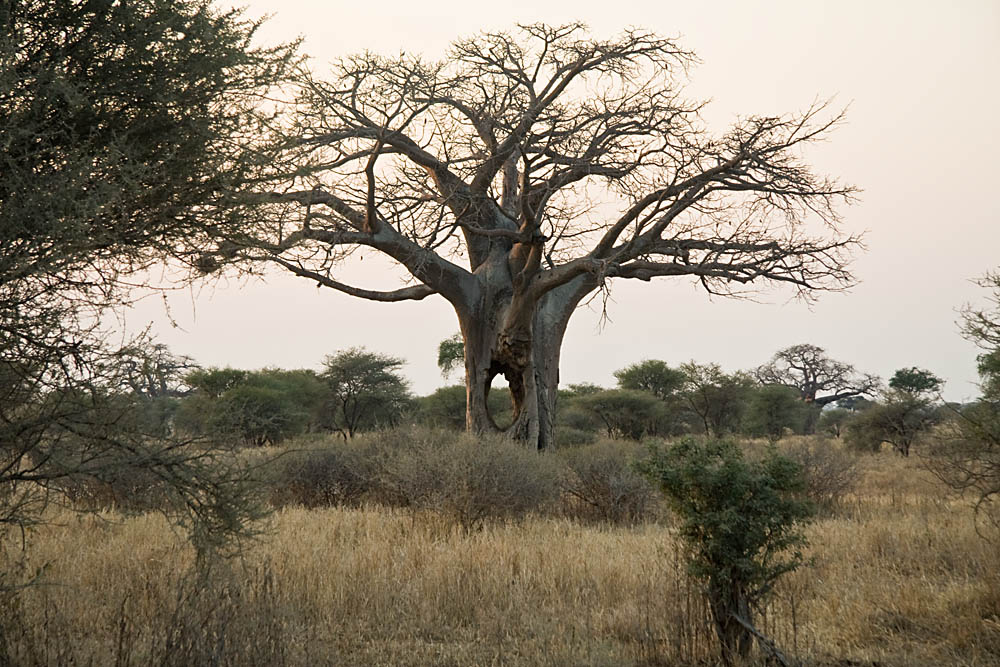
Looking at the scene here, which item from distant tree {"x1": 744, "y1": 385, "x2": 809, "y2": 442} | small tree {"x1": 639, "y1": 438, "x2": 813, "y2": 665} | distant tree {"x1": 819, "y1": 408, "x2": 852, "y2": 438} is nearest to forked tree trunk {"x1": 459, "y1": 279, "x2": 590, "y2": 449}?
small tree {"x1": 639, "y1": 438, "x2": 813, "y2": 665}

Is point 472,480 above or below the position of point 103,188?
below

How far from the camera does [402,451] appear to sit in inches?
436

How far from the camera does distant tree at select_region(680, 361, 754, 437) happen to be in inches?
1166

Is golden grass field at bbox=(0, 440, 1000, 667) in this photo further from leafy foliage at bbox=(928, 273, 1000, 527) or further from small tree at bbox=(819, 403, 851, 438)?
small tree at bbox=(819, 403, 851, 438)

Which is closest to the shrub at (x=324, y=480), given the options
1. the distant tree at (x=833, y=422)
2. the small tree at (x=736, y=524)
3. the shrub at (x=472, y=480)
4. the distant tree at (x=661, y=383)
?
the shrub at (x=472, y=480)

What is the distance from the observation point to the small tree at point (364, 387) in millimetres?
29531

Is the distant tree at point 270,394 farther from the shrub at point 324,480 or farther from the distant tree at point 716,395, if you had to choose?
the distant tree at point 716,395

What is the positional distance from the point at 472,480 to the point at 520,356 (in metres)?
5.25

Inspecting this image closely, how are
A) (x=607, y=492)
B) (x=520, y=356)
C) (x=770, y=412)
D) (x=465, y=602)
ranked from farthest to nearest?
(x=770, y=412) → (x=520, y=356) → (x=607, y=492) → (x=465, y=602)

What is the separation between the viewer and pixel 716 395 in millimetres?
29734

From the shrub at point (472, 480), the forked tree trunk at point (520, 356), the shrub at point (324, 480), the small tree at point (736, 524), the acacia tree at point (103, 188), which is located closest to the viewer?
the acacia tree at point (103, 188)

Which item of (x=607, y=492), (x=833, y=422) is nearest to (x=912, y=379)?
(x=833, y=422)

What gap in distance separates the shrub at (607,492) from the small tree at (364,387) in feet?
60.1

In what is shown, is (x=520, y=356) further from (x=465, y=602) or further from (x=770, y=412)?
(x=770, y=412)
